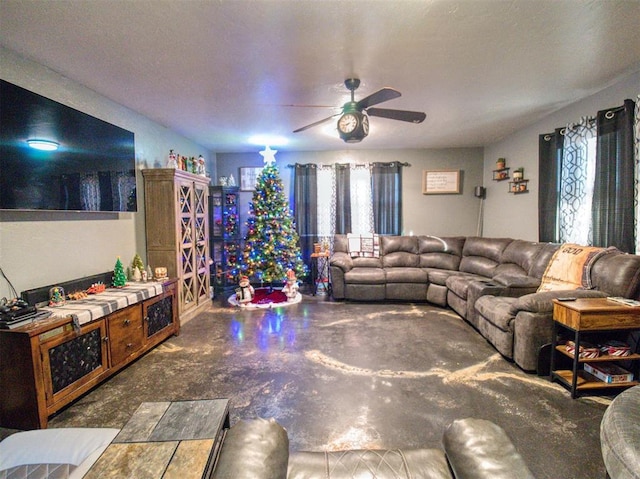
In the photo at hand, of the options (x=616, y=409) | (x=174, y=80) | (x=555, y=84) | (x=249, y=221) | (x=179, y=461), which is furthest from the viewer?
(x=249, y=221)

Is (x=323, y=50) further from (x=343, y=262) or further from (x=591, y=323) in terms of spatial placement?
(x=343, y=262)

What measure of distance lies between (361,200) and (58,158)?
14.4 feet

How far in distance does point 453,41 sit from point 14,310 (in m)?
3.48

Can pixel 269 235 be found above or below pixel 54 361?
above

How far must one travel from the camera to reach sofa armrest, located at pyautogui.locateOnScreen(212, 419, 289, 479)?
821 millimetres

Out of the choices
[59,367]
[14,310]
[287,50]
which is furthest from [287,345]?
[287,50]

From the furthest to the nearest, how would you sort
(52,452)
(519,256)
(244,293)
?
(244,293) < (519,256) < (52,452)

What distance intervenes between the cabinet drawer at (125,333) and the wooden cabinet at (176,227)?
2.94ft

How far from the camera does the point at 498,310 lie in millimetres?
2852

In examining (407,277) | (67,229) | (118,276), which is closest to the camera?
(67,229)

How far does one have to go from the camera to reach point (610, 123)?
9.05 feet

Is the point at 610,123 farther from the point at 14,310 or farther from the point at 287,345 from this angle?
the point at 14,310

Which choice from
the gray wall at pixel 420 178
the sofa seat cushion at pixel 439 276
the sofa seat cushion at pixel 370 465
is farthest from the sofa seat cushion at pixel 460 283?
the sofa seat cushion at pixel 370 465

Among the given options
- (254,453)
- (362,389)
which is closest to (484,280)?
(362,389)
